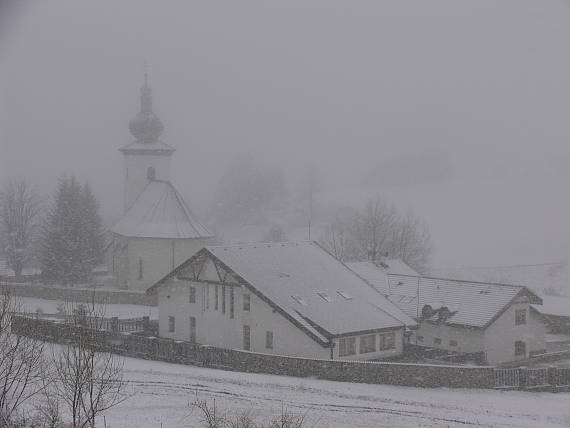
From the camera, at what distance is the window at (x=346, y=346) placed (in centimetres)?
3509

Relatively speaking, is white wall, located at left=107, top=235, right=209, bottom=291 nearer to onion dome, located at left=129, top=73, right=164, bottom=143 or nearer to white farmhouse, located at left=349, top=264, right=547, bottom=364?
onion dome, located at left=129, top=73, right=164, bottom=143

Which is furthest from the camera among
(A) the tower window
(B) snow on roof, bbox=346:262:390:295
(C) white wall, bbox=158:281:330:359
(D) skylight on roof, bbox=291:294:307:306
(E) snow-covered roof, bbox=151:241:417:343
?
(A) the tower window

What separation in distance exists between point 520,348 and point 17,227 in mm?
52494

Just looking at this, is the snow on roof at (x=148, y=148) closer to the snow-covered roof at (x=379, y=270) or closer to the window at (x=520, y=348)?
the snow-covered roof at (x=379, y=270)

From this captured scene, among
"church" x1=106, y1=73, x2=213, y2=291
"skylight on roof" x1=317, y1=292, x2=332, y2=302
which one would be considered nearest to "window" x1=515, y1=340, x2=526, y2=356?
"skylight on roof" x1=317, y1=292, x2=332, y2=302

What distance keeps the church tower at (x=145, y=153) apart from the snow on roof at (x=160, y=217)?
4.94 m

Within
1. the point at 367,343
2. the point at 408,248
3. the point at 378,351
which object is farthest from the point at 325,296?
the point at 408,248

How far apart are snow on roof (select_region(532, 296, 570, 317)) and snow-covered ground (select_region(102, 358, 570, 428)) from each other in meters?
25.6

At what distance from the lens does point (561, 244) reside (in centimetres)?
9319

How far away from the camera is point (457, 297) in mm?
42844

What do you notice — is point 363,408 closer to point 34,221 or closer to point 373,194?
point 34,221

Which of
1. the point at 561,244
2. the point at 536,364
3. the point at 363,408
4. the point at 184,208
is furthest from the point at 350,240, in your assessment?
the point at 363,408

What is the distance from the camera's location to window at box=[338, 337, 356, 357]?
35094 millimetres

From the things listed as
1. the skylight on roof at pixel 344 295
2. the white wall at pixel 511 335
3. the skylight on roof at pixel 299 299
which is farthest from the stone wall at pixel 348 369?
the white wall at pixel 511 335
